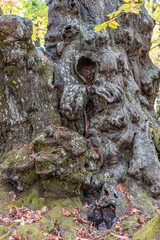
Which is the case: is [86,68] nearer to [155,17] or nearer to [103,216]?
[103,216]

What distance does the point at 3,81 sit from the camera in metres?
3.60

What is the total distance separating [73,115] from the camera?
3.61 m

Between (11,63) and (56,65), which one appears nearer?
(11,63)

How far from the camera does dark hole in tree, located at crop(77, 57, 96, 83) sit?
4035 mm

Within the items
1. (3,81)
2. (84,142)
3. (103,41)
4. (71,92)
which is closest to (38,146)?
(84,142)

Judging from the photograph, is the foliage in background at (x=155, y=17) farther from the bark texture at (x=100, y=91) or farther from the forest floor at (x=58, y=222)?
the forest floor at (x=58, y=222)

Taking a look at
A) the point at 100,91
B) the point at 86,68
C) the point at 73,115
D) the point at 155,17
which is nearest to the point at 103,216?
the point at 73,115

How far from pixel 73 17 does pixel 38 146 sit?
3.02 m

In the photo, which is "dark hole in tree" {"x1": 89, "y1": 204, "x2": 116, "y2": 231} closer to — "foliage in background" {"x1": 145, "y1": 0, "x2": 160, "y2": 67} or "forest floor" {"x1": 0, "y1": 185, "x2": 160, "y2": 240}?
"forest floor" {"x1": 0, "y1": 185, "x2": 160, "y2": 240}

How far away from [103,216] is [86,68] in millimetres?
2913

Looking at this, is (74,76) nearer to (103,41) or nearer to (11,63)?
(103,41)

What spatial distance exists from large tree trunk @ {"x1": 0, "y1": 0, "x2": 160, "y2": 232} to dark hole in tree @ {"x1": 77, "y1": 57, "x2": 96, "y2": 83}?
0.07 feet

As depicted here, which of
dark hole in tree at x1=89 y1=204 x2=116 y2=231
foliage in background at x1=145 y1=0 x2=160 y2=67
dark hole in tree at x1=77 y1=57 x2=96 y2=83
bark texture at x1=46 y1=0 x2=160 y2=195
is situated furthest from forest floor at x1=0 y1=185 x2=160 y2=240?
foliage in background at x1=145 y1=0 x2=160 y2=67

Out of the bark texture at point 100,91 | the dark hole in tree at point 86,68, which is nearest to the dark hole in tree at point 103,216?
the bark texture at point 100,91
